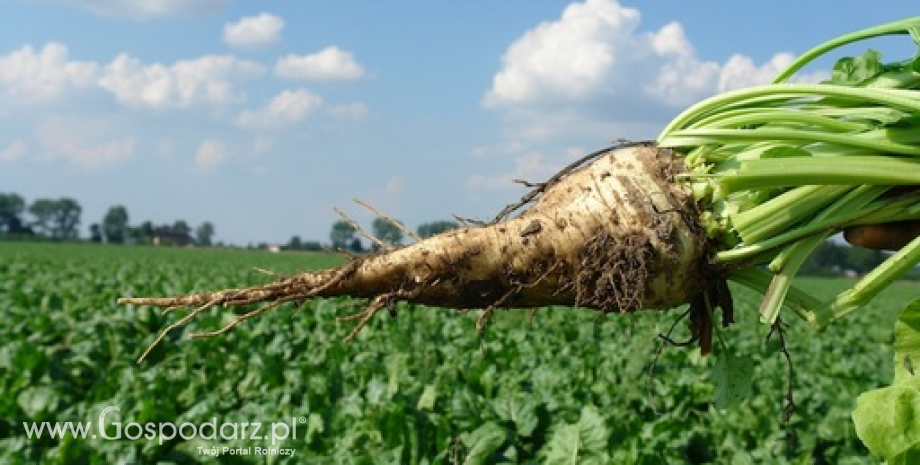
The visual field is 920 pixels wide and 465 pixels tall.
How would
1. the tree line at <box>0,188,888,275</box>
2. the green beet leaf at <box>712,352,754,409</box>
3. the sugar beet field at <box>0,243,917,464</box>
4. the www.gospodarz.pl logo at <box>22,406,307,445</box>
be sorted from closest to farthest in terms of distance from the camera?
the green beet leaf at <box>712,352,754,409</box>
the sugar beet field at <box>0,243,917,464</box>
the www.gospodarz.pl logo at <box>22,406,307,445</box>
the tree line at <box>0,188,888,275</box>

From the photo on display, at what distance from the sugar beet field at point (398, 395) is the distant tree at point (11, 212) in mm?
123256

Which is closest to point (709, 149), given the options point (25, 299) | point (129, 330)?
point (129, 330)

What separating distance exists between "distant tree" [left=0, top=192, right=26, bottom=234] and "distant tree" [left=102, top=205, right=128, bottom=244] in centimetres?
1103

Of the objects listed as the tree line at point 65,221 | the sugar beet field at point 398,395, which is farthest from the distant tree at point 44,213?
the sugar beet field at point 398,395

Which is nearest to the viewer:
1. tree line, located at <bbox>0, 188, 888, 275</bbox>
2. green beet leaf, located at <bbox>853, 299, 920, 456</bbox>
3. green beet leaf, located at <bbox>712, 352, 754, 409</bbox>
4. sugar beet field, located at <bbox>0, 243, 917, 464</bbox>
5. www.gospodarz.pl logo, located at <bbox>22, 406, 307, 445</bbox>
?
green beet leaf, located at <bbox>853, 299, 920, 456</bbox>

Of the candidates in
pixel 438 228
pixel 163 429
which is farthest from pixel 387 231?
pixel 163 429

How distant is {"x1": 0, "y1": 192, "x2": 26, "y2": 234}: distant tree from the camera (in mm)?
125250

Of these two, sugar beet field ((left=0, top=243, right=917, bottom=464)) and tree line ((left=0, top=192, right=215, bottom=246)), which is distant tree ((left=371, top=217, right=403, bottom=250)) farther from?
tree line ((left=0, top=192, right=215, bottom=246))

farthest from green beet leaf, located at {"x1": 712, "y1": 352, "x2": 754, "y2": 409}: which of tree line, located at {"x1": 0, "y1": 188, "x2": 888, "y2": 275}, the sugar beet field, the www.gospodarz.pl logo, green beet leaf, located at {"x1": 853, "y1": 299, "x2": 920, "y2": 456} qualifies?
tree line, located at {"x1": 0, "y1": 188, "x2": 888, "y2": 275}

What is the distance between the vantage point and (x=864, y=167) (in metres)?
2.78

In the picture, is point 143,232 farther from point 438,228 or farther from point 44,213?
point 438,228

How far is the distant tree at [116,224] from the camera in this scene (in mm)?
131625

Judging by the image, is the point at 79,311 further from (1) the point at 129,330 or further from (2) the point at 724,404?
(2) the point at 724,404

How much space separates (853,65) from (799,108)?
285 mm
